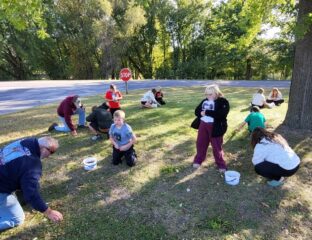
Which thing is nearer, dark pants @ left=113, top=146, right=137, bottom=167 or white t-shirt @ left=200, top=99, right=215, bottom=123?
white t-shirt @ left=200, top=99, right=215, bottom=123

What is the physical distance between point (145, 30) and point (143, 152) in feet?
109

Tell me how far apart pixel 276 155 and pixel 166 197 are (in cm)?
197

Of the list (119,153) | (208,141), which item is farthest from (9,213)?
(208,141)

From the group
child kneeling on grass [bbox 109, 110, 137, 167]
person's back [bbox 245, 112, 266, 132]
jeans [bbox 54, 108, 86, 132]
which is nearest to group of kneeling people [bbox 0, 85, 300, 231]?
child kneeling on grass [bbox 109, 110, 137, 167]

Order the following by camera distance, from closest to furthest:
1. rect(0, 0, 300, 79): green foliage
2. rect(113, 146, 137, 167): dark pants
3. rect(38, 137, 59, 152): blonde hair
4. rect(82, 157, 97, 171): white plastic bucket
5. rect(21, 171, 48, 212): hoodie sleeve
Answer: rect(21, 171, 48, 212): hoodie sleeve < rect(38, 137, 59, 152): blonde hair < rect(82, 157, 97, 171): white plastic bucket < rect(113, 146, 137, 167): dark pants < rect(0, 0, 300, 79): green foliage

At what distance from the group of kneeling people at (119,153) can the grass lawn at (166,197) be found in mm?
272

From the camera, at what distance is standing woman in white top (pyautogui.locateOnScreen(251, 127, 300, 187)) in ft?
15.1

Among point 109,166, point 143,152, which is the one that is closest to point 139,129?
point 143,152

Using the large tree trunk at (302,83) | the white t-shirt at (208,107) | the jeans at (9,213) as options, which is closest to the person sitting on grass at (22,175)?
the jeans at (9,213)

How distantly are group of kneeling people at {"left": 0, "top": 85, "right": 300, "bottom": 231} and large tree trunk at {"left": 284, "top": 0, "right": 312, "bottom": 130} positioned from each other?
270 cm

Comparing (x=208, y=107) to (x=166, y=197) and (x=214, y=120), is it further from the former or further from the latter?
(x=166, y=197)

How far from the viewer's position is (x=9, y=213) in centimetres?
388

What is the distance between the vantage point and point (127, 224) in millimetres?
4051

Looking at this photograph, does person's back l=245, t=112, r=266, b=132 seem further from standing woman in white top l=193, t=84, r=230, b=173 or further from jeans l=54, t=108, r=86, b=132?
jeans l=54, t=108, r=86, b=132
